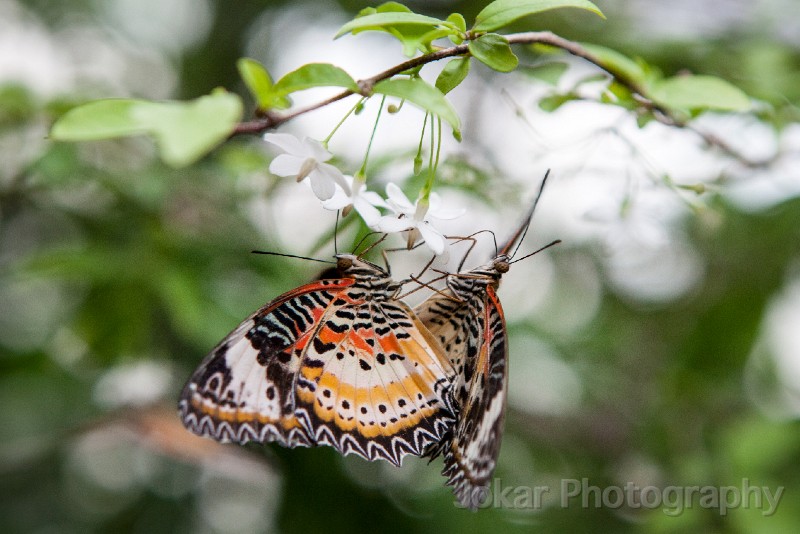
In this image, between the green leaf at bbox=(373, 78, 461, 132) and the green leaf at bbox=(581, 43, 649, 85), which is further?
the green leaf at bbox=(581, 43, 649, 85)

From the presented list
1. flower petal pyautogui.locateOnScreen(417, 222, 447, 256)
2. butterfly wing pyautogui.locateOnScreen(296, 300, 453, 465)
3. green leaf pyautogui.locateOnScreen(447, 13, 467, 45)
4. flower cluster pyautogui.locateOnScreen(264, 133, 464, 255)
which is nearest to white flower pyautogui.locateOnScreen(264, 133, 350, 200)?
flower cluster pyautogui.locateOnScreen(264, 133, 464, 255)

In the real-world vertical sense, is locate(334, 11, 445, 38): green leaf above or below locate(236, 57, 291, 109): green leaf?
above

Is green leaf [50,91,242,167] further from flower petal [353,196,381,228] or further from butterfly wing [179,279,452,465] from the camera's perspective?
butterfly wing [179,279,452,465]

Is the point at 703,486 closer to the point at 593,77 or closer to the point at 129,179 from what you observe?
the point at 593,77

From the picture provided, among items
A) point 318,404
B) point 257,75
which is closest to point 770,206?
point 318,404

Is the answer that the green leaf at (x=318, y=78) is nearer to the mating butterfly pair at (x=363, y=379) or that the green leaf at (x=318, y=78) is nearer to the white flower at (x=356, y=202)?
the white flower at (x=356, y=202)

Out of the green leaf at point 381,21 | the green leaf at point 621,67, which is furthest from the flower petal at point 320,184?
the green leaf at point 621,67
